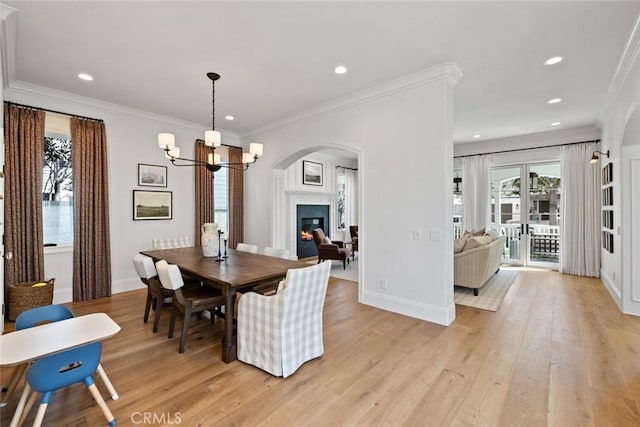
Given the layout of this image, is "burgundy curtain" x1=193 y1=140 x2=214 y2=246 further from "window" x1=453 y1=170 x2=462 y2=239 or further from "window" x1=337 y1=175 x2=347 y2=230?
"window" x1=453 y1=170 x2=462 y2=239

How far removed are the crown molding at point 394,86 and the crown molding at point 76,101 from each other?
8.24 feet

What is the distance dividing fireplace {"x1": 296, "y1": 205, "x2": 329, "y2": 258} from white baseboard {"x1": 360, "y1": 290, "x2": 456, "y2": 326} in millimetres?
3915

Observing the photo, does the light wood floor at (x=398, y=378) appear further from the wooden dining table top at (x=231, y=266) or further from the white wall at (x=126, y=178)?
the white wall at (x=126, y=178)

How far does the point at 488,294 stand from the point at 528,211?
11.2 feet

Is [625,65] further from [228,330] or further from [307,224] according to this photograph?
[307,224]

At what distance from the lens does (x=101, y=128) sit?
4.43m

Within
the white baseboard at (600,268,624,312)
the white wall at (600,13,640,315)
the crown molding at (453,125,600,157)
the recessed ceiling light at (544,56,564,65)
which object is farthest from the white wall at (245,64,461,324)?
the crown molding at (453,125,600,157)

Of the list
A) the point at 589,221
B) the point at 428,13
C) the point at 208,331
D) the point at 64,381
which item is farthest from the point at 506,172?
the point at 64,381

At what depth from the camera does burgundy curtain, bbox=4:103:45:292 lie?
361 cm

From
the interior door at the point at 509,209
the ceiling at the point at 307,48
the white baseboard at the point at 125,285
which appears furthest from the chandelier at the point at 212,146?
the interior door at the point at 509,209

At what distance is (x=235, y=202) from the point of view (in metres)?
6.14

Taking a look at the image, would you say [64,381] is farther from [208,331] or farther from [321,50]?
[321,50]

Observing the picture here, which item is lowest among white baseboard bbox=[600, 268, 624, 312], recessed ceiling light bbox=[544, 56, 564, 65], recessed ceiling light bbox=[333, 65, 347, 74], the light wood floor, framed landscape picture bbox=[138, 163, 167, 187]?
the light wood floor

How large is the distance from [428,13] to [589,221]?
19.2ft
